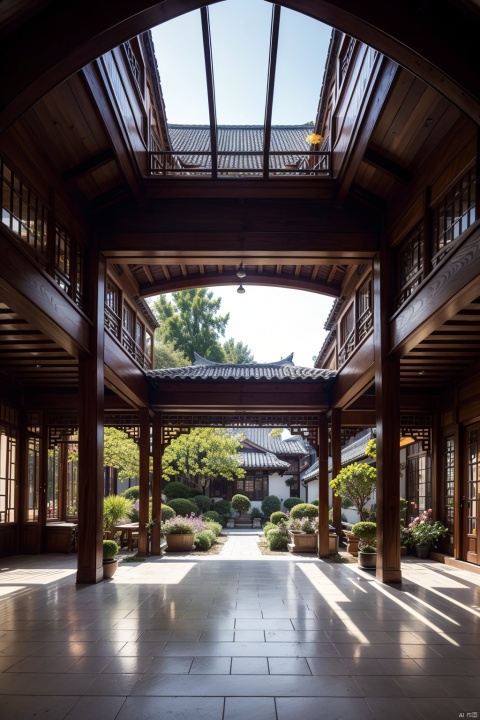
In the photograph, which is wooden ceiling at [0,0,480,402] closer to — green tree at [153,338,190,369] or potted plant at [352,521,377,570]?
potted plant at [352,521,377,570]

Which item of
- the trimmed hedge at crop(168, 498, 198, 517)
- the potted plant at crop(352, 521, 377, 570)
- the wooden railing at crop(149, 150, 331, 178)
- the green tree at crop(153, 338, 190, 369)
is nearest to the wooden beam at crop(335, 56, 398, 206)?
the wooden railing at crop(149, 150, 331, 178)

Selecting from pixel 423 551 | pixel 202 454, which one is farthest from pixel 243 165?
pixel 202 454

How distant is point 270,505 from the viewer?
26.0 metres

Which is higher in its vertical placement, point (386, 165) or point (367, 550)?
point (386, 165)

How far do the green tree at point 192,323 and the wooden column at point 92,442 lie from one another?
87.5ft

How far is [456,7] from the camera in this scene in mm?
3924

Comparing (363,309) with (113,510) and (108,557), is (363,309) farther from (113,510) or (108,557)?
(108,557)

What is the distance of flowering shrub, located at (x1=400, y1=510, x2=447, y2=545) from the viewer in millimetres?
11305

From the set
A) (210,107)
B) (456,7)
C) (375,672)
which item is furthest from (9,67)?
(375,672)

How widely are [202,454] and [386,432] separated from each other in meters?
14.3

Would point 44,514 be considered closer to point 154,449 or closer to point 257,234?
point 154,449

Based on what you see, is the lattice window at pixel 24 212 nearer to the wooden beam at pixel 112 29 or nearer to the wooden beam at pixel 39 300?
the wooden beam at pixel 39 300

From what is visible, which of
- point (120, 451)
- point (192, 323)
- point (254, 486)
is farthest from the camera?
point (192, 323)

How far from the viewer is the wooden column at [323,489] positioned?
12.3m
